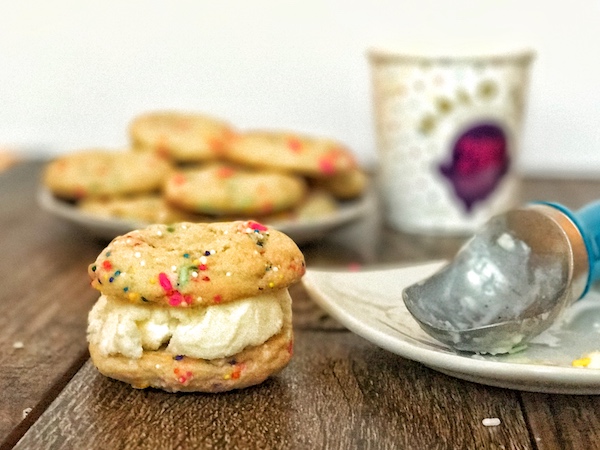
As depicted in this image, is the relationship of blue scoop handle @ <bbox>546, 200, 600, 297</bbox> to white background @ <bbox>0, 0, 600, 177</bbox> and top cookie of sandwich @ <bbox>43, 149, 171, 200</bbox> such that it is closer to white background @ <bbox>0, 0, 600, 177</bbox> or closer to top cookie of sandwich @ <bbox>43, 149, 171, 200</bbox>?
top cookie of sandwich @ <bbox>43, 149, 171, 200</bbox>

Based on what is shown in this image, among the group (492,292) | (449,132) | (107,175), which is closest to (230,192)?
(107,175)

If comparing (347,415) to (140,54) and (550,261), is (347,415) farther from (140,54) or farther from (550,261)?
(140,54)

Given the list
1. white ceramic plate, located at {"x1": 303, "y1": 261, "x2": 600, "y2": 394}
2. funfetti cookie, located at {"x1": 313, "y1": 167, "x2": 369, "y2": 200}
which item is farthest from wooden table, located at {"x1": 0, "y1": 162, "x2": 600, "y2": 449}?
funfetti cookie, located at {"x1": 313, "y1": 167, "x2": 369, "y2": 200}

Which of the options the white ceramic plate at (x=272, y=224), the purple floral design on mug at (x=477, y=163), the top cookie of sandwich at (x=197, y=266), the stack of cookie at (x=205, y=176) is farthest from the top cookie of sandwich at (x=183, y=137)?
the top cookie of sandwich at (x=197, y=266)

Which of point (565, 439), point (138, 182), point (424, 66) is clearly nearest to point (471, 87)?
point (424, 66)

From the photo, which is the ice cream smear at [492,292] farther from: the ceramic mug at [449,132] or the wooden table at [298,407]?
the ceramic mug at [449,132]

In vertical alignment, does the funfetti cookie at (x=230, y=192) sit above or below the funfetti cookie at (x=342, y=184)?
above
